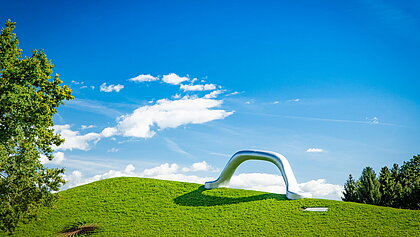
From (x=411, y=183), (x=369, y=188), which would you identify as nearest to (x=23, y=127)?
(x=369, y=188)

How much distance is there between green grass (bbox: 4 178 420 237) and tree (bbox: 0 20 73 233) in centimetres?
323

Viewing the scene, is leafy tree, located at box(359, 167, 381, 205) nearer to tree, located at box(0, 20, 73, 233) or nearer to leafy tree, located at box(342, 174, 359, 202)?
leafy tree, located at box(342, 174, 359, 202)

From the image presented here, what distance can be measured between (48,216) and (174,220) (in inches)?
317

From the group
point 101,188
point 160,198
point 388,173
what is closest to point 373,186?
point 388,173

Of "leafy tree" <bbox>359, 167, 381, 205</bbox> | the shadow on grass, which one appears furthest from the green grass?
"leafy tree" <bbox>359, 167, 381, 205</bbox>

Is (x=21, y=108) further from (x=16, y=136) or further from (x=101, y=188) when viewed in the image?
(x=101, y=188)

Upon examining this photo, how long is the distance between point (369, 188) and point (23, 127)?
22860 millimetres

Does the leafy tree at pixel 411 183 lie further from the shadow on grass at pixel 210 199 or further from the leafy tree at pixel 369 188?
the shadow on grass at pixel 210 199

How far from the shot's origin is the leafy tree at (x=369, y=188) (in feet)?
87.9

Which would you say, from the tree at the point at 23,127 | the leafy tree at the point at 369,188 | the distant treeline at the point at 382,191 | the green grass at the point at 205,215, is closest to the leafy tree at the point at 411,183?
the distant treeline at the point at 382,191

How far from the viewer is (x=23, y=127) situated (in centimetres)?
1619

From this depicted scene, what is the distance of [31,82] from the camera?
16.2 meters

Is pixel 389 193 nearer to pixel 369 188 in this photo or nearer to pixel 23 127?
pixel 369 188

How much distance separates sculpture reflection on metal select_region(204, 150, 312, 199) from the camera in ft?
65.5
